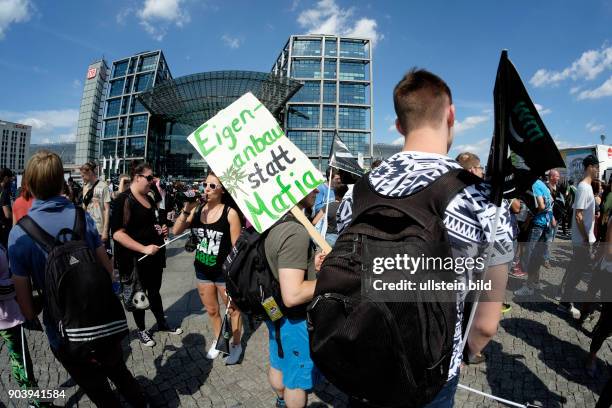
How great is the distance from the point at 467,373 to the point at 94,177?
6.30 m

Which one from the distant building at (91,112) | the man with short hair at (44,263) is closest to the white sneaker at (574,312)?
the man with short hair at (44,263)

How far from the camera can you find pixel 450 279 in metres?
1.04

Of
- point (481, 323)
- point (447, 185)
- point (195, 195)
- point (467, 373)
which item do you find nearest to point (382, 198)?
point (447, 185)

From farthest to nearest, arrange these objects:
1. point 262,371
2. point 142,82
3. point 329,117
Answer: point 142,82 → point 329,117 → point 262,371

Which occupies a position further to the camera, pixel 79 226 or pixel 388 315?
pixel 79 226

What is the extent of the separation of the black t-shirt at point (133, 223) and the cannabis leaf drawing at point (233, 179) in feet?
6.29

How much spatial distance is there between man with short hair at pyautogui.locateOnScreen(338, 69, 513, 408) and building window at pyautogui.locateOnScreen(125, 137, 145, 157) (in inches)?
2834

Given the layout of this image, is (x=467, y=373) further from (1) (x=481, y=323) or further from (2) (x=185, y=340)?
(2) (x=185, y=340)

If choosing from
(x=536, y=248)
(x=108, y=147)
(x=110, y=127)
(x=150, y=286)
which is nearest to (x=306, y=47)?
A: (x=110, y=127)

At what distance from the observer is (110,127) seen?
7112 cm

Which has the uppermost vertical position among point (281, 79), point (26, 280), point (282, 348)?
point (281, 79)

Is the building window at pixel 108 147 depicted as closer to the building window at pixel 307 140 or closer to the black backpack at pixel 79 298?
the building window at pixel 307 140

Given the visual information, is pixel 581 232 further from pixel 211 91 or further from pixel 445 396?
pixel 211 91

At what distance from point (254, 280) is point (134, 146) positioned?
241ft
